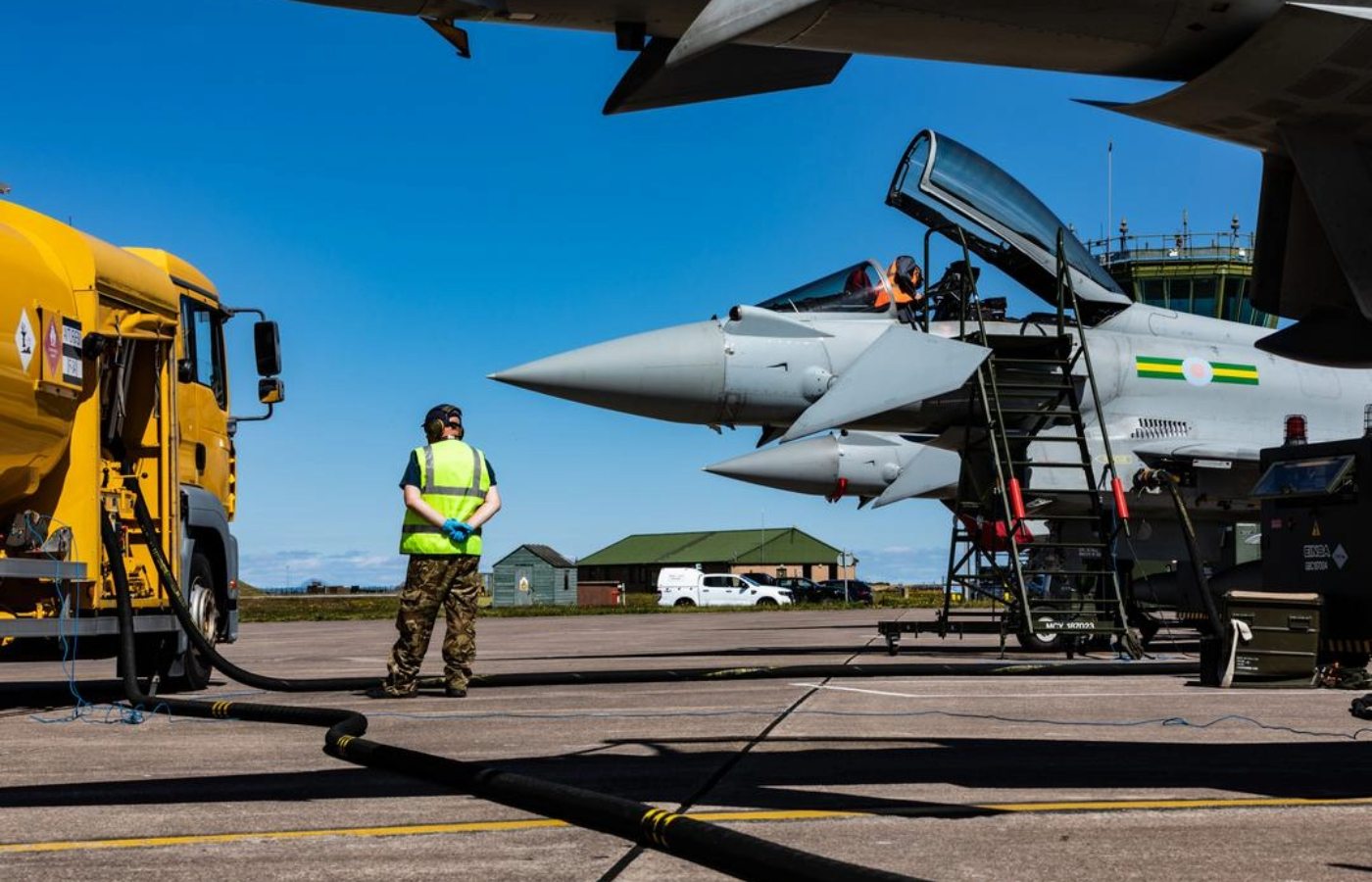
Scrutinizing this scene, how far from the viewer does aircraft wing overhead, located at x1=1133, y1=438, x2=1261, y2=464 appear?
15.4 m

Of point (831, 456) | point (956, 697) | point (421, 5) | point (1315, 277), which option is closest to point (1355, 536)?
point (956, 697)

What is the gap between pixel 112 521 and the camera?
932 centimetres

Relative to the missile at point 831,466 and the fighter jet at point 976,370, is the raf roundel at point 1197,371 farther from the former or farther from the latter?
the missile at point 831,466

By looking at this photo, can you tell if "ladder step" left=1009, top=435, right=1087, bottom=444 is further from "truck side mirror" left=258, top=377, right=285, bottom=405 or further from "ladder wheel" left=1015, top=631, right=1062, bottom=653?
"truck side mirror" left=258, top=377, right=285, bottom=405

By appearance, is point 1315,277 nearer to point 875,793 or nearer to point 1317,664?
point 875,793

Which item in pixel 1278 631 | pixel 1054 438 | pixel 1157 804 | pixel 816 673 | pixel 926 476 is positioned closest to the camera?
pixel 1157 804

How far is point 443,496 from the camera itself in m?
9.46

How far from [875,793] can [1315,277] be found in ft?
9.26

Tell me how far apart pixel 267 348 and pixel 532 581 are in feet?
208

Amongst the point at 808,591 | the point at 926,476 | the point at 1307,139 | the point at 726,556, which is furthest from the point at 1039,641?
the point at 726,556

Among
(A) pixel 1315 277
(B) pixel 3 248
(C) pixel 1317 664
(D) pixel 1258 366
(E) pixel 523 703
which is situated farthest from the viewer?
(D) pixel 1258 366

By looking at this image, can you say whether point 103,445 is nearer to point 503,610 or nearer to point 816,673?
point 816,673

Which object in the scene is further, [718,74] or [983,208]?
[983,208]

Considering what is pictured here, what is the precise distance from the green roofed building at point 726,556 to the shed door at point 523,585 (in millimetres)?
8523
